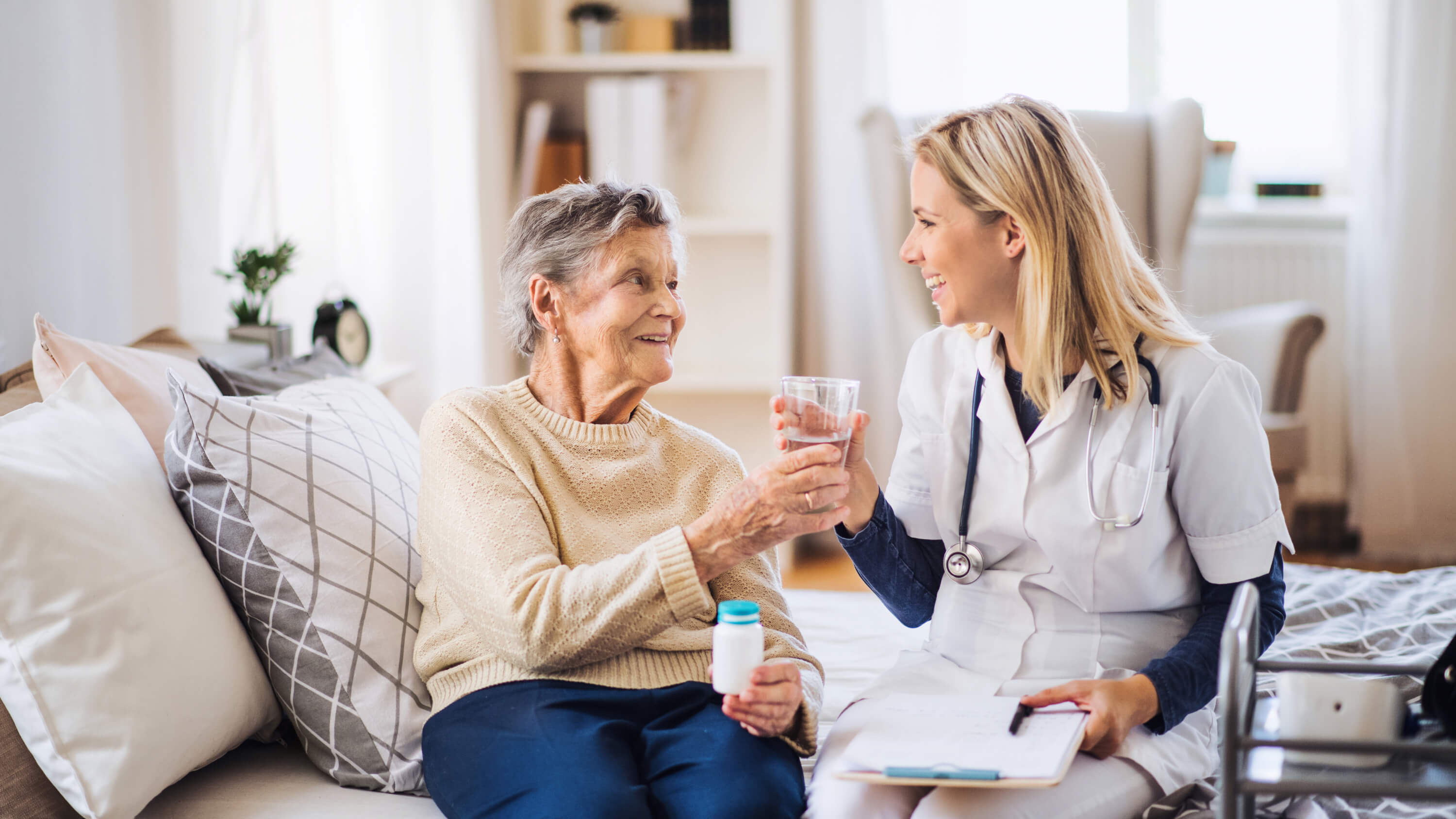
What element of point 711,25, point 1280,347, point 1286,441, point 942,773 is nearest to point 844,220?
point 711,25

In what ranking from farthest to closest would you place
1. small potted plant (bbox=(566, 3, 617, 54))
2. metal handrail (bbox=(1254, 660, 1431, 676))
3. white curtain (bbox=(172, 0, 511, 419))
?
small potted plant (bbox=(566, 3, 617, 54)) → white curtain (bbox=(172, 0, 511, 419)) → metal handrail (bbox=(1254, 660, 1431, 676))

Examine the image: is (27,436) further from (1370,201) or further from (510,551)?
(1370,201)

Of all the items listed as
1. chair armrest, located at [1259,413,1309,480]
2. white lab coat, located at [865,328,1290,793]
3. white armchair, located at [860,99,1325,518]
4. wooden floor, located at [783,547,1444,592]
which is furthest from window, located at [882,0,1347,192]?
white lab coat, located at [865,328,1290,793]

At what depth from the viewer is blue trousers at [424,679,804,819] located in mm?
1244

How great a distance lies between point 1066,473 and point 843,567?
2.51m

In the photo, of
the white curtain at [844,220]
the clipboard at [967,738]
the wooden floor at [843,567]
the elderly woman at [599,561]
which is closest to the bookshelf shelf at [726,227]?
the white curtain at [844,220]

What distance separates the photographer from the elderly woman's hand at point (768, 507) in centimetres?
131

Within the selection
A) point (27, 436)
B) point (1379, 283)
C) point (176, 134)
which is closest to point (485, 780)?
point (27, 436)

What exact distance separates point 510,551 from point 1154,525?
2.47ft

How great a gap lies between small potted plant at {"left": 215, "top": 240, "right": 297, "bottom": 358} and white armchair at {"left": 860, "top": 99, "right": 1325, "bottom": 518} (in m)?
1.74

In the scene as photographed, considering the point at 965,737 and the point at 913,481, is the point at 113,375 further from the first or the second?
the point at 965,737

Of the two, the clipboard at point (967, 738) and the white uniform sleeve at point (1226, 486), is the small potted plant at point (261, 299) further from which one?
the white uniform sleeve at point (1226, 486)

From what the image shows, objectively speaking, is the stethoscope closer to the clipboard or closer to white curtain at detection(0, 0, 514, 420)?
the clipboard

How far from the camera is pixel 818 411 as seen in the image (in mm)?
1320
